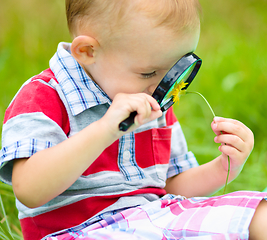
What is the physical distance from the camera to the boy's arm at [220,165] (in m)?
1.12

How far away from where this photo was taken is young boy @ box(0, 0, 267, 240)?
0.89 m

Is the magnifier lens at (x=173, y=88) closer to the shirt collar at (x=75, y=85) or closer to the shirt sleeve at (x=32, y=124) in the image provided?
the shirt collar at (x=75, y=85)

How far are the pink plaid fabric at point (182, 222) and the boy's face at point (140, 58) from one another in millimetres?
368

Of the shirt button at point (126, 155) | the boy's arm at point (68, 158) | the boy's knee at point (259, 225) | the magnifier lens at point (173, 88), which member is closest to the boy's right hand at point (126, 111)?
the boy's arm at point (68, 158)

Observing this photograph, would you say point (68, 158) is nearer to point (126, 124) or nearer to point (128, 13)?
point (126, 124)

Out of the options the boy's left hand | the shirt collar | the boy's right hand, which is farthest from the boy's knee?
the shirt collar

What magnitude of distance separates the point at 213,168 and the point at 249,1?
11.3 ft

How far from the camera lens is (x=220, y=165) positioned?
49.4 inches

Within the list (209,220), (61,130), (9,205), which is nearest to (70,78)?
(61,130)

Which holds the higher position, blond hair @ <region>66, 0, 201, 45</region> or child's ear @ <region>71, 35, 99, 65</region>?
blond hair @ <region>66, 0, 201, 45</region>

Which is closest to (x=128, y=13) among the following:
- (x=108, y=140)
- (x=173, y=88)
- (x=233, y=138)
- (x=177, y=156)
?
(x=173, y=88)

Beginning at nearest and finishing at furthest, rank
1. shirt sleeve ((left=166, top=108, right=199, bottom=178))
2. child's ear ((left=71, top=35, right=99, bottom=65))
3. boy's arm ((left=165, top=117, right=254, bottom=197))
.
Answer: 1. child's ear ((left=71, top=35, right=99, bottom=65))
2. boy's arm ((left=165, top=117, right=254, bottom=197))
3. shirt sleeve ((left=166, top=108, right=199, bottom=178))

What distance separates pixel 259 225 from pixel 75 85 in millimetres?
648

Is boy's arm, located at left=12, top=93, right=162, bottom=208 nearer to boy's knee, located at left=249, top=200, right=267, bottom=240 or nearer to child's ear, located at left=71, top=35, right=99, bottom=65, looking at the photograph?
child's ear, located at left=71, top=35, right=99, bottom=65
